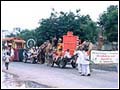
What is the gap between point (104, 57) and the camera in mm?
21344

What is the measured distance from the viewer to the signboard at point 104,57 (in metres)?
21.2

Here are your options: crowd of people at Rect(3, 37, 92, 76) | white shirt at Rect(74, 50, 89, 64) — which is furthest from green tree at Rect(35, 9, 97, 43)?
white shirt at Rect(74, 50, 89, 64)

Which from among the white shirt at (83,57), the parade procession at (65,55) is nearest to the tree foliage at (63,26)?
the parade procession at (65,55)

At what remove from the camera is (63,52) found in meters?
22.9

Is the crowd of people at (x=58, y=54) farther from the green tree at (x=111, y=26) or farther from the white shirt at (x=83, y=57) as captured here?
the green tree at (x=111, y=26)

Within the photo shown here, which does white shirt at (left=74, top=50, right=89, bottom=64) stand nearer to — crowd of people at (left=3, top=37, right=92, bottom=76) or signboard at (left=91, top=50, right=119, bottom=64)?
crowd of people at (left=3, top=37, right=92, bottom=76)

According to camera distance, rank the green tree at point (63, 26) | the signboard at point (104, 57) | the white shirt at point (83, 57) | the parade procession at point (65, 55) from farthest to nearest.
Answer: the green tree at point (63, 26) → the signboard at point (104, 57) → the white shirt at point (83, 57) → the parade procession at point (65, 55)

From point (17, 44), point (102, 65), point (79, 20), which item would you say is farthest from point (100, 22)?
point (102, 65)

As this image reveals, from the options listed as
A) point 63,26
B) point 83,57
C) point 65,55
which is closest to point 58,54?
point 65,55

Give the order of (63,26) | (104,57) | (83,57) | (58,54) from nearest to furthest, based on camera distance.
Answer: (83,57)
(104,57)
(58,54)
(63,26)

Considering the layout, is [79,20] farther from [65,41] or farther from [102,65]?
[102,65]

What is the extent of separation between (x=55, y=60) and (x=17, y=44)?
1048 cm

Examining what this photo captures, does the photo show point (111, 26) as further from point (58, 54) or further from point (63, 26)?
point (58, 54)

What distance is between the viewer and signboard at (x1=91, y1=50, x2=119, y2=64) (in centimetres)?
2116
